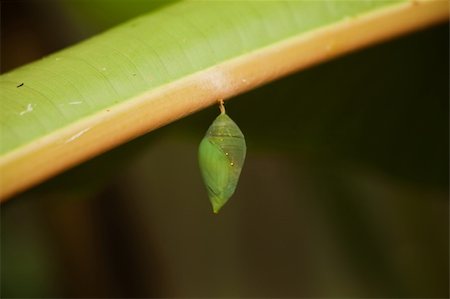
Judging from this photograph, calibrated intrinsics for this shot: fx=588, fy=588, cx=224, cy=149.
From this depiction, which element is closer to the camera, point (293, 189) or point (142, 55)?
point (142, 55)

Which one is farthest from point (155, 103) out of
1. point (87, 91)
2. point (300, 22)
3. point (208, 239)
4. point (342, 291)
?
point (208, 239)

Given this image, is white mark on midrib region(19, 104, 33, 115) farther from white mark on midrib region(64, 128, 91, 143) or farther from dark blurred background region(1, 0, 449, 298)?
dark blurred background region(1, 0, 449, 298)

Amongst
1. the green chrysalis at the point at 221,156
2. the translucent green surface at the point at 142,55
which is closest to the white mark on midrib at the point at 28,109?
the translucent green surface at the point at 142,55

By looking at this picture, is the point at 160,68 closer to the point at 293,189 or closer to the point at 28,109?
the point at 28,109

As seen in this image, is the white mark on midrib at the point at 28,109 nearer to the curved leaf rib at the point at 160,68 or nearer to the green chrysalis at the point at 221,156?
the curved leaf rib at the point at 160,68

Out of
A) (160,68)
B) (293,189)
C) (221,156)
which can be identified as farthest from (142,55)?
(293,189)

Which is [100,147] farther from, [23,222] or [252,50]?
[23,222]
